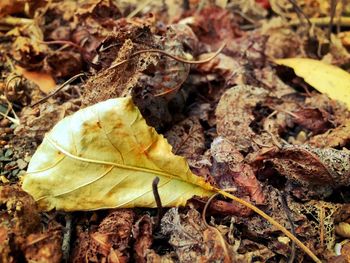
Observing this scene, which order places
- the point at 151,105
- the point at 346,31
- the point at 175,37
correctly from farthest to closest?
1. the point at 346,31
2. the point at 175,37
3. the point at 151,105

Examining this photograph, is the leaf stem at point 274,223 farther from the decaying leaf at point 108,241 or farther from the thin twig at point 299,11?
the thin twig at point 299,11

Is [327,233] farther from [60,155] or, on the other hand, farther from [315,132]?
[60,155]

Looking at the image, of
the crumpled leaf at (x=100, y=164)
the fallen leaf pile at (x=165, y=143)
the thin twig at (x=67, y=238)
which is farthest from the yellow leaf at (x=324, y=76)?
the thin twig at (x=67, y=238)

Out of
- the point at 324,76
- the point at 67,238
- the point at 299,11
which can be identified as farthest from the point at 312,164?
the point at 299,11

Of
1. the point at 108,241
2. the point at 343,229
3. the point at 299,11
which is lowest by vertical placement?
the point at 343,229

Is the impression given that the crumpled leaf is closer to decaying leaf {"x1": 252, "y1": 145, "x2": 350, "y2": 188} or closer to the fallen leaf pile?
the fallen leaf pile

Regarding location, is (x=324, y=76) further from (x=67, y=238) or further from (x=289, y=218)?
(x=67, y=238)

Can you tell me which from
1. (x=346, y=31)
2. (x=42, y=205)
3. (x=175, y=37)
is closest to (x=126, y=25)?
(x=175, y=37)
